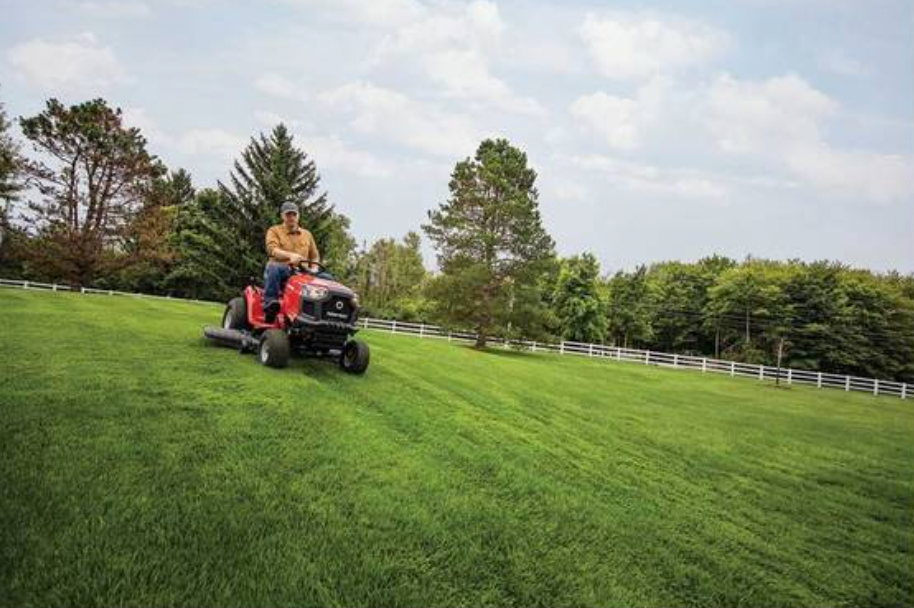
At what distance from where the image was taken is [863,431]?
14320 mm

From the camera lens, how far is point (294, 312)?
7.79 metres

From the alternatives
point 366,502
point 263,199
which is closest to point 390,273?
point 263,199

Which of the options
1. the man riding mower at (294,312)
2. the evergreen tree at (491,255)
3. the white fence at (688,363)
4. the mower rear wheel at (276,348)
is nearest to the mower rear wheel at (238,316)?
the man riding mower at (294,312)

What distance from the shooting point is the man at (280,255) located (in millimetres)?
8273

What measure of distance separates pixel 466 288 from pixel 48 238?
71.3 ft

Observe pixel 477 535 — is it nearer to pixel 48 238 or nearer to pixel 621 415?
pixel 621 415

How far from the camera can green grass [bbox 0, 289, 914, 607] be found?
10.3 feet

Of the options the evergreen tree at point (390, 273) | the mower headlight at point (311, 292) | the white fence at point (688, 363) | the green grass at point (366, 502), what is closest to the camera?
the green grass at point (366, 502)

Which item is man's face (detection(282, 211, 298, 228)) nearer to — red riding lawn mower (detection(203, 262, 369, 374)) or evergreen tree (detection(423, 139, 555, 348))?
red riding lawn mower (detection(203, 262, 369, 374))

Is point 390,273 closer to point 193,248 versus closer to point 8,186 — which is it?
point 193,248

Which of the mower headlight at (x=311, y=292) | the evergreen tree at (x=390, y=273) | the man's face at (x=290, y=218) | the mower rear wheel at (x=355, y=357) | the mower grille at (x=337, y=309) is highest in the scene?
the evergreen tree at (x=390, y=273)

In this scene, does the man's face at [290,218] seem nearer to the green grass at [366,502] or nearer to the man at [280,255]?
the man at [280,255]

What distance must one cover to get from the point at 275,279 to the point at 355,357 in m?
1.48

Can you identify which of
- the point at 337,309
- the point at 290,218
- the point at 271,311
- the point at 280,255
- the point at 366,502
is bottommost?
the point at 366,502
